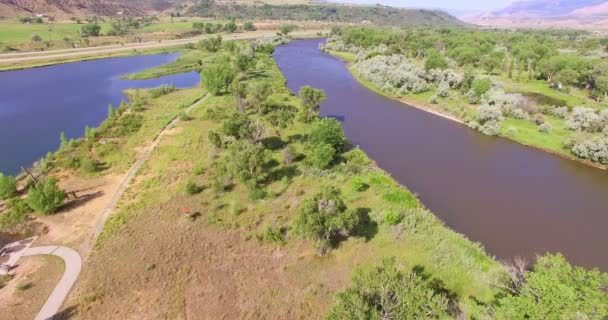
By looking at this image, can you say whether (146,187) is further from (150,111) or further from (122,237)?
(150,111)

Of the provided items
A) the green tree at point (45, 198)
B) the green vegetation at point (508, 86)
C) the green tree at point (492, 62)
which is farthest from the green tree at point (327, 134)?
the green tree at point (492, 62)

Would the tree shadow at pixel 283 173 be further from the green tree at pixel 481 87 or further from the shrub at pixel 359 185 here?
the green tree at pixel 481 87

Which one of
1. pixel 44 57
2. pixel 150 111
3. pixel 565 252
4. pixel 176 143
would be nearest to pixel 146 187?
pixel 176 143

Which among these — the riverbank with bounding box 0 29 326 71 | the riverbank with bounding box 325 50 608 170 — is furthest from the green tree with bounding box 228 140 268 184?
the riverbank with bounding box 0 29 326 71

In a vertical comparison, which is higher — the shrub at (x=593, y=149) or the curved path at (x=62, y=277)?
the shrub at (x=593, y=149)

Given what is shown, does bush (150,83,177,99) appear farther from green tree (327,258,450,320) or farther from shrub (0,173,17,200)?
green tree (327,258,450,320)

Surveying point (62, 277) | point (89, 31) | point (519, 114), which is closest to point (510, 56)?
point (519, 114)
